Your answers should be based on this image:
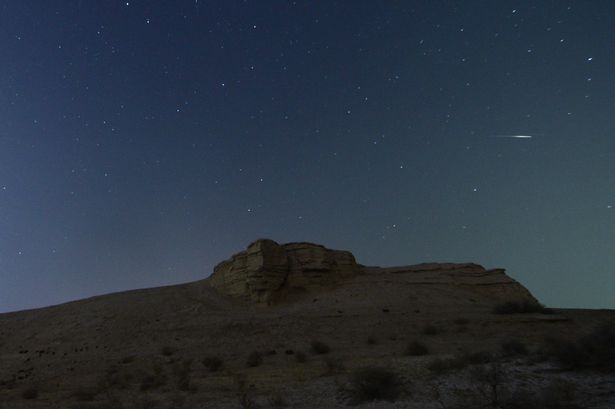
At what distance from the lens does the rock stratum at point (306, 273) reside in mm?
37125

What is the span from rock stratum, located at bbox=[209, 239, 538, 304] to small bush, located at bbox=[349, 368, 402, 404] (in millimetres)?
25656

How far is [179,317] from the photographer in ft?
104

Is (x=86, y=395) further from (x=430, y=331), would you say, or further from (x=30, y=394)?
(x=430, y=331)

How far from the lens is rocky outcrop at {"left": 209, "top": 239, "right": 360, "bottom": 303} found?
36.9 metres

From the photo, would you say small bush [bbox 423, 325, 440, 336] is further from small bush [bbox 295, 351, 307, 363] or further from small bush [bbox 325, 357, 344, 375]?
small bush [bbox 325, 357, 344, 375]

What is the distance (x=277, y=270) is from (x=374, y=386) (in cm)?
2838

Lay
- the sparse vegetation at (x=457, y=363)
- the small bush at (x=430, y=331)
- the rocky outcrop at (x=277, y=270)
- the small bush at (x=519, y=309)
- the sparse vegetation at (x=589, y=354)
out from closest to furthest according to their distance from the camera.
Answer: the sparse vegetation at (x=589, y=354), the sparse vegetation at (x=457, y=363), the small bush at (x=430, y=331), the small bush at (x=519, y=309), the rocky outcrop at (x=277, y=270)

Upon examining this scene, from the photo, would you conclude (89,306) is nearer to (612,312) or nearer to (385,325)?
(385,325)

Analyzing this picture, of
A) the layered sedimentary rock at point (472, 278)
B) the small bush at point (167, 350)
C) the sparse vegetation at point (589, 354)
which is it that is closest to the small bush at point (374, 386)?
the sparse vegetation at point (589, 354)

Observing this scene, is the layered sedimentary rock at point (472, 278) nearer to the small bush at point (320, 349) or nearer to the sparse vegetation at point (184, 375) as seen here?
the small bush at point (320, 349)

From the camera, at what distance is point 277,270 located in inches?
1500

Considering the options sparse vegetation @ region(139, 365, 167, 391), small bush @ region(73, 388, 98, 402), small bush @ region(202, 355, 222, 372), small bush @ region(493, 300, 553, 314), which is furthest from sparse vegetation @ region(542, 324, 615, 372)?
small bush @ region(493, 300, 553, 314)

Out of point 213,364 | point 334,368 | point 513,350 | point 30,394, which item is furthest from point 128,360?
point 513,350

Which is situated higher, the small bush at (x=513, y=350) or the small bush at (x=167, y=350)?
the small bush at (x=513, y=350)
